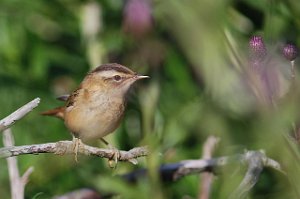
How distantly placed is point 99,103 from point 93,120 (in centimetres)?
16

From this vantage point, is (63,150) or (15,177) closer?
(63,150)

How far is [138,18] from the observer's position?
2.09 metres

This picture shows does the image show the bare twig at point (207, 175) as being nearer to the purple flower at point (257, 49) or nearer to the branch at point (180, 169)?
the branch at point (180, 169)

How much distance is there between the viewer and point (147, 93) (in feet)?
7.73

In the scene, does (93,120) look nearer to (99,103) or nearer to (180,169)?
(99,103)

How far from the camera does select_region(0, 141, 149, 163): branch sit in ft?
6.81

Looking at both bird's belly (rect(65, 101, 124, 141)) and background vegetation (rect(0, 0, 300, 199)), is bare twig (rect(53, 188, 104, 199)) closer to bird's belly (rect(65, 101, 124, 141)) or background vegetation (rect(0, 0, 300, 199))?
background vegetation (rect(0, 0, 300, 199))

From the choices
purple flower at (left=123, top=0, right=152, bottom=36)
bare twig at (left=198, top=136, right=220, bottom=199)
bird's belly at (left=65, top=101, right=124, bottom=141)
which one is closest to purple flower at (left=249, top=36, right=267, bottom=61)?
purple flower at (left=123, top=0, right=152, bottom=36)

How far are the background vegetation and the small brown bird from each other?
85mm

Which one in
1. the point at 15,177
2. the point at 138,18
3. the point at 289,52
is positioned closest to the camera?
the point at 289,52

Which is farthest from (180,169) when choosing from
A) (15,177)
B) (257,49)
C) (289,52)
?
(257,49)

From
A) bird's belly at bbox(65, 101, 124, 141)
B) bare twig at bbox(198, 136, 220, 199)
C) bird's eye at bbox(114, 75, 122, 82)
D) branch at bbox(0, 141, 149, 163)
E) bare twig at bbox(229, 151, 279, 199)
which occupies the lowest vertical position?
bare twig at bbox(229, 151, 279, 199)

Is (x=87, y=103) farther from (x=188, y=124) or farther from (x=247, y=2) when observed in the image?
(x=247, y=2)

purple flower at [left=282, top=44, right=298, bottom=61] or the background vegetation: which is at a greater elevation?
the background vegetation
